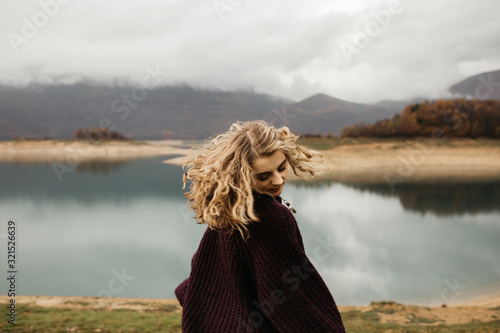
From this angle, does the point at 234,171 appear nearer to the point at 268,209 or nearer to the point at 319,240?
the point at 268,209

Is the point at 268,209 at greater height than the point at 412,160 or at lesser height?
lesser

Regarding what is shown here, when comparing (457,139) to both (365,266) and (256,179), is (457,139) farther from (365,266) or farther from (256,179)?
(256,179)

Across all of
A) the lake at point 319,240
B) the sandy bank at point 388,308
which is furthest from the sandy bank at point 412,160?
the sandy bank at point 388,308

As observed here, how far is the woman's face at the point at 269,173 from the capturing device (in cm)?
138

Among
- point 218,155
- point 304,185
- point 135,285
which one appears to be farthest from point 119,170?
point 218,155

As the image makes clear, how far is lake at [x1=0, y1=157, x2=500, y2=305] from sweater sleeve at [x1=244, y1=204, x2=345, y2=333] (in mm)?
8643

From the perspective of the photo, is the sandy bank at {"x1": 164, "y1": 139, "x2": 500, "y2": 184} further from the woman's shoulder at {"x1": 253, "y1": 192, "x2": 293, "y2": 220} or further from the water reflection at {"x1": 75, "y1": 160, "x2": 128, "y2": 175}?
the woman's shoulder at {"x1": 253, "y1": 192, "x2": 293, "y2": 220}

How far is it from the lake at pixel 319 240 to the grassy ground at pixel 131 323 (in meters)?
3.29

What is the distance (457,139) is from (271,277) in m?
39.4

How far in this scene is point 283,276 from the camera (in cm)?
126

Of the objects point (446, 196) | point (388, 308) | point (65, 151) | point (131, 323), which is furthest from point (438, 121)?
point (65, 151)

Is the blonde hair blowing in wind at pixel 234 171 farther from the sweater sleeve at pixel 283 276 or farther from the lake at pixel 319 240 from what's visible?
the lake at pixel 319 240

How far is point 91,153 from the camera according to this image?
171 ft

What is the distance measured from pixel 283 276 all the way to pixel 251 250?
15cm
